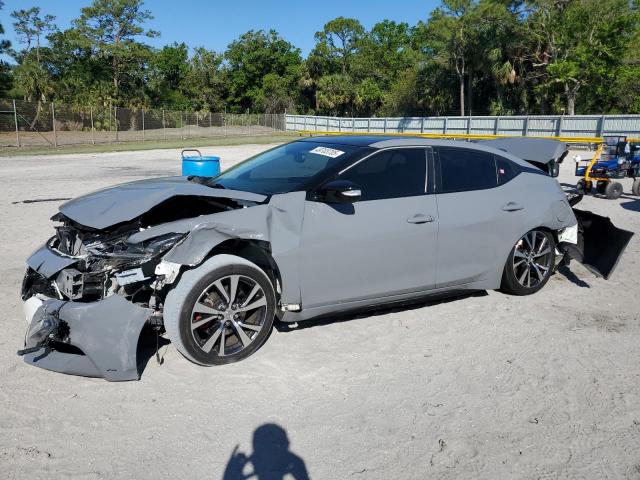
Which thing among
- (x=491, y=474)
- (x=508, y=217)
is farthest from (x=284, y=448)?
(x=508, y=217)

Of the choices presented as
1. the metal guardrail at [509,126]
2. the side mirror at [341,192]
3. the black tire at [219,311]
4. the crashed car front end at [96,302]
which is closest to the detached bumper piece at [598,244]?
the side mirror at [341,192]

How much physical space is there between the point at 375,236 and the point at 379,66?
7378 centimetres

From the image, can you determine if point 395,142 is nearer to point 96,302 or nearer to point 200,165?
point 96,302

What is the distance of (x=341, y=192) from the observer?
425 centimetres

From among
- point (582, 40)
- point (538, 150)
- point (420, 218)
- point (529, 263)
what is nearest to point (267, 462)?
point (420, 218)

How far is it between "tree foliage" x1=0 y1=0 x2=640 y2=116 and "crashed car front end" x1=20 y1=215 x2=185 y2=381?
44831 mm

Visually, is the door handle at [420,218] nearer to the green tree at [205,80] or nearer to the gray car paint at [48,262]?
the gray car paint at [48,262]

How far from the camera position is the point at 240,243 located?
4305mm

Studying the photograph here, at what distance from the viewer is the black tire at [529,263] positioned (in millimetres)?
5520

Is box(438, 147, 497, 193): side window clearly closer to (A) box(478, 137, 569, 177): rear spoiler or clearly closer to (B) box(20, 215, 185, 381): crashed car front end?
(A) box(478, 137, 569, 177): rear spoiler

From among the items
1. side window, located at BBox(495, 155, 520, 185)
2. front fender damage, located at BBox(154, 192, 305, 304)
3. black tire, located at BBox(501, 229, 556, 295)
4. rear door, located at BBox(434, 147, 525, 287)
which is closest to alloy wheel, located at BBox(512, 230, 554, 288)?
black tire, located at BBox(501, 229, 556, 295)

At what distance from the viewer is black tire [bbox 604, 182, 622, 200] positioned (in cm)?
1254

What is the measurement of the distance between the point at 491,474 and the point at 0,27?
55105mm

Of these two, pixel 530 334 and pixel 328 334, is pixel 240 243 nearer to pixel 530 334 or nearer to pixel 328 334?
pixel 328 334
